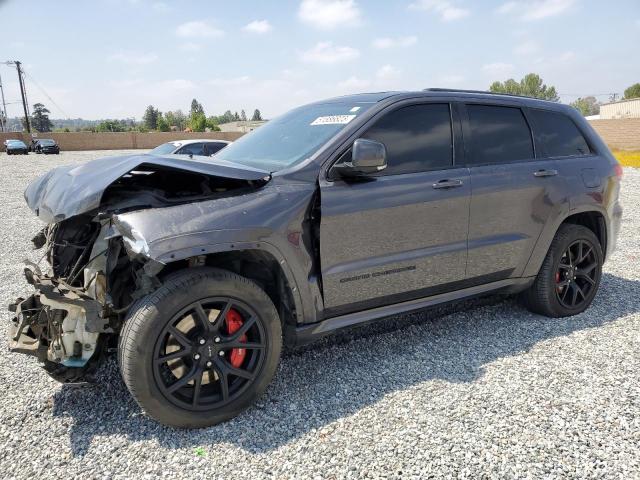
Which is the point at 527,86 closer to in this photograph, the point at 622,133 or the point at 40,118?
the point at 622,133

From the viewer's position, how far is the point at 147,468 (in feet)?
7.90

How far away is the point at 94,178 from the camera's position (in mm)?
2781

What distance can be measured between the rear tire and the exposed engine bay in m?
2.69

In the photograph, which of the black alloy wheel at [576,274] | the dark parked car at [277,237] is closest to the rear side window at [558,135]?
the dark parked car at [277,237]

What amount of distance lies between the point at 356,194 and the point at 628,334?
2.62 meters

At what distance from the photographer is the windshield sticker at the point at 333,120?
328 centimetres

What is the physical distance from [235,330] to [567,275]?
306 cm

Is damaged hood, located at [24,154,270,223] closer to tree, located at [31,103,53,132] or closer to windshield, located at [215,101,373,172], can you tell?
windshield, located at [215,101,373,172]

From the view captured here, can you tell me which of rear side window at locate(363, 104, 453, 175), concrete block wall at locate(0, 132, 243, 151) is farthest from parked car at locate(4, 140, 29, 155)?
rear side window at locate(363, 104, 453, 175)

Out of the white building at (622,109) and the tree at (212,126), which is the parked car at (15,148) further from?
the white building at (622,109)

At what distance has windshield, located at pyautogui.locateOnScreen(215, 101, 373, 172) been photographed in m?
3.22

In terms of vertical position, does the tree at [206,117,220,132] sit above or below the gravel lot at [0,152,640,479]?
above

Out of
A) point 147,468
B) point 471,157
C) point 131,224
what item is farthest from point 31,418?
point 471,157

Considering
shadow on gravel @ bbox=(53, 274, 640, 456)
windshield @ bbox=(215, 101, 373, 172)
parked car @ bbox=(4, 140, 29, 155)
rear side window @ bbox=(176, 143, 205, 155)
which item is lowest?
shadow on gravel @ bbox=(53, 274, 640, 456)
